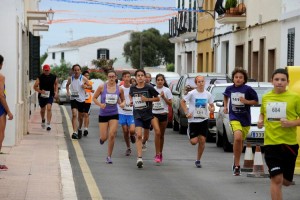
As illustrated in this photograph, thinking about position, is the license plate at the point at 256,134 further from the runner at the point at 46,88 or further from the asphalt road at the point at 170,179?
the runner at the point at 46,88

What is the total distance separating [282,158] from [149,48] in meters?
89.7

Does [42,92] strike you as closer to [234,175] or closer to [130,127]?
[130,127]

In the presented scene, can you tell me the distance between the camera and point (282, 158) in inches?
421

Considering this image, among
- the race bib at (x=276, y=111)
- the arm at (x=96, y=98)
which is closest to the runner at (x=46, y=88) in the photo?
the arm at (x=96, y=98)

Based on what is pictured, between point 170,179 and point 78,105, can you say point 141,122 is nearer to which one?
point 170,179

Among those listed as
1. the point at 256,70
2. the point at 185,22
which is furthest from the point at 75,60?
the point at 256,70

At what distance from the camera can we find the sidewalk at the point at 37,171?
12.2 meters

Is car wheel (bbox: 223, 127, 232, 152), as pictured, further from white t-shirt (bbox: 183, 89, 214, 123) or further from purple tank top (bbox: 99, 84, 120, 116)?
purple tank top (bbox: 99, 84, 120, 116)

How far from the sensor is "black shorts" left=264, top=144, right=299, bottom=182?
35.1 ft

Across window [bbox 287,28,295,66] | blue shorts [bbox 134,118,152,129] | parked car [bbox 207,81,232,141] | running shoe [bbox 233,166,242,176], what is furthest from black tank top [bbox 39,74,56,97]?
running shoe [bbox 233,166,242,176]

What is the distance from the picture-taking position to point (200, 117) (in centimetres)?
1697

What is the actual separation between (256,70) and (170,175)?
23.0 metres

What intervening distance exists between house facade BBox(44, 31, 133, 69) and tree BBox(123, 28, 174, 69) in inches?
267

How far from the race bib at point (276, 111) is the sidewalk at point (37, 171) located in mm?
2797
